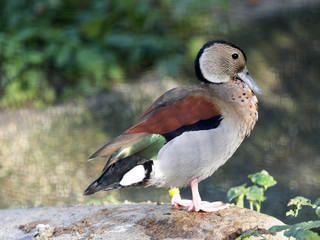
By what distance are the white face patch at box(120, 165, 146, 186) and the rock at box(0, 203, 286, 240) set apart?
333 millimetres

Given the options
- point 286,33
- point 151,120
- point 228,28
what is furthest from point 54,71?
point 151,120

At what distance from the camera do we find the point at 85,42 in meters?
6.88

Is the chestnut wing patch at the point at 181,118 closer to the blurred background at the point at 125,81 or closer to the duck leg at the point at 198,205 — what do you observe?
the duck leg at the point at 198,205

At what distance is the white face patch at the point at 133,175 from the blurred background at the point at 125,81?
1.66m

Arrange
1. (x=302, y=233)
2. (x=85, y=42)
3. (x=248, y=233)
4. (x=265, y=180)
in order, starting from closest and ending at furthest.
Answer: (x=302, y=233) → (x=248, y=233) → (x=265, y=180) → (x=85, y=42)

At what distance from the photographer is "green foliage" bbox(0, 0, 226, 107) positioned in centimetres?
648

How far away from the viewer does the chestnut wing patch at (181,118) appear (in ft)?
10.4

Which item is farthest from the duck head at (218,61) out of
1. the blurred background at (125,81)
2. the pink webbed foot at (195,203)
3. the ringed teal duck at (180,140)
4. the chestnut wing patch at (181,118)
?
the blurred background at (125,81)

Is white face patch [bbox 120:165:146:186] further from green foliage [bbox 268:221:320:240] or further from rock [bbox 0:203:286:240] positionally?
green foliage [bbox 268:221:320:240]

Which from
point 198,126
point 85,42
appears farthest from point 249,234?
point 85,42

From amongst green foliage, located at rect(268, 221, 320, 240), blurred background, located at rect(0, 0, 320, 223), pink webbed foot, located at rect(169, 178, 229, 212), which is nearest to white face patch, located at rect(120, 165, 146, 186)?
pink webbed foot, located at rect(169, 178, 229, 212)

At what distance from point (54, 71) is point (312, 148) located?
2865 millimetres

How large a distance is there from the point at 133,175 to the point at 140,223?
0.40m

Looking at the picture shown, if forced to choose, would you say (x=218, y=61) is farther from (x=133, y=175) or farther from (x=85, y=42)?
(x=85, y=42)
